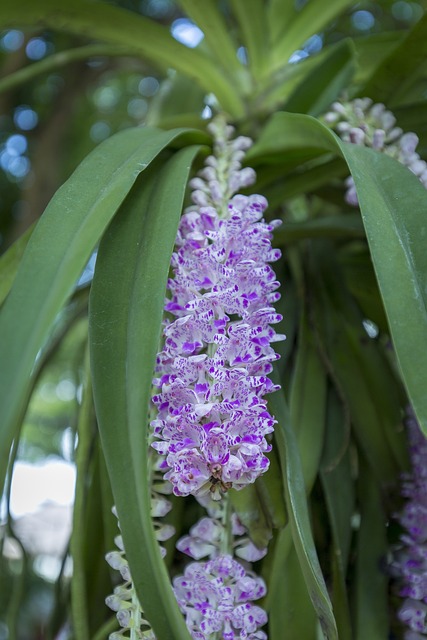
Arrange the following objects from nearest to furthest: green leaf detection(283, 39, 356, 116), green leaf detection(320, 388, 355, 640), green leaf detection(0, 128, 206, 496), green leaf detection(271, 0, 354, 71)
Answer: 1. green leaf detection(0, 128, 206, 496)
2. green leaf detection(320, 388, 355, 640)
3. green leaf detection(283, 39, 356, 116)
4. green leaf detection(271, 0, 354, 71)

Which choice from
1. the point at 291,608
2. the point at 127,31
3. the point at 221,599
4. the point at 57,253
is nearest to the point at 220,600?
the point at 221,599

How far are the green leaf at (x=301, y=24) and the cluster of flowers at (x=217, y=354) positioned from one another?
0.35 m

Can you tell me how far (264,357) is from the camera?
1.47 ft

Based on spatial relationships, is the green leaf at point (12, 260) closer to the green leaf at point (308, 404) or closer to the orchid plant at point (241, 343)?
the orchid plant at point (241, 343)

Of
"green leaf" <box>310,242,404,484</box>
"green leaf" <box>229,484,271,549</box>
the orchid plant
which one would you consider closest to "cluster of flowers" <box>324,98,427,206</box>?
the orchid plant

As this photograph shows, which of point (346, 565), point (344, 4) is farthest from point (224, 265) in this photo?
point (344, 4)

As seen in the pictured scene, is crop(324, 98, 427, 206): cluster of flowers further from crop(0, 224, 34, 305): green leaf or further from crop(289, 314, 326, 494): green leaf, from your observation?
crop(0, 224, 34, 305): green leaf

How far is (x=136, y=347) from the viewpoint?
42cm

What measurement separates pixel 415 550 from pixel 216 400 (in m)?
0.25

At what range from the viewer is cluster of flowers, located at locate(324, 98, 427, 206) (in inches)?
23.5

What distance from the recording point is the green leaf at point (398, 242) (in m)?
0.43

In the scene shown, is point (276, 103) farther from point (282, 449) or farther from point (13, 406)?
point (13, 406)

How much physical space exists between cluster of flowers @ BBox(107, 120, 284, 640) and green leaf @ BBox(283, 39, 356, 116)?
0.20 metres

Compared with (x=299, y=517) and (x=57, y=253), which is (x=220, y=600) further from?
(x=57, y=253)
